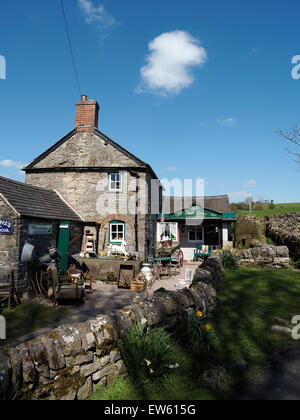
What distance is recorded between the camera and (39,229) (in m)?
11.6

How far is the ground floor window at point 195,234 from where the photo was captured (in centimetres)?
2086

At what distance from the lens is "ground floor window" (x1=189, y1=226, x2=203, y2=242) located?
20.9 meters

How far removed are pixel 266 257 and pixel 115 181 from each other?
9.50m

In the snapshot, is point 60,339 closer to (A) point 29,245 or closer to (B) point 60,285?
(B) point 60,285

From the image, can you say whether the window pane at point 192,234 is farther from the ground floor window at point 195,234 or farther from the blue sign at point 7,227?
the blue sign at point 7,227

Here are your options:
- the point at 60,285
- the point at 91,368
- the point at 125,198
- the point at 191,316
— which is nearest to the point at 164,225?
the point at 125,198

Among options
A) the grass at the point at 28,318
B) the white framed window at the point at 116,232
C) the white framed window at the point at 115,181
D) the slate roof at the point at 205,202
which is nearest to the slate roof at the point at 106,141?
the white framed window at the point at 115,181

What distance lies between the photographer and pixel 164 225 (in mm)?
19578

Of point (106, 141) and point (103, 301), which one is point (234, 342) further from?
point (106, 141)

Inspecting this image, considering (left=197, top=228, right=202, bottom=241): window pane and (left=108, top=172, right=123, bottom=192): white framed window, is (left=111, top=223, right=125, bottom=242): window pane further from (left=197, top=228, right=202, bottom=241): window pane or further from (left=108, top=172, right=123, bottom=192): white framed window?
(left=197, top=228, right=202, bottom=241): window pane

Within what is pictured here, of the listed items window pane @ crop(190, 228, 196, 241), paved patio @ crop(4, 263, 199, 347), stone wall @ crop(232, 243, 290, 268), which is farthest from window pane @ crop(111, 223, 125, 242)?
window pane @ crop(190, 228, 196, 241)

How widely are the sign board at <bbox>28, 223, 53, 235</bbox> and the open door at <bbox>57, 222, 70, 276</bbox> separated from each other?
907 millimetres

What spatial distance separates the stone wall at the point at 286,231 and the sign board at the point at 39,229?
43.4 feet
